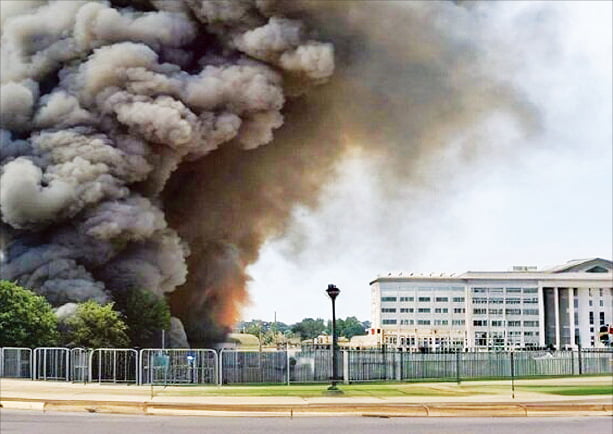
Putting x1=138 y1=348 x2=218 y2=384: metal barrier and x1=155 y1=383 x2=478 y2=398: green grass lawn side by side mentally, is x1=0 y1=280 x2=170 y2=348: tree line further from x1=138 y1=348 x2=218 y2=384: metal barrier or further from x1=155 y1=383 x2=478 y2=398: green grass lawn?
x1=155 y1=383 x2=478 y2=398: green grass lawn

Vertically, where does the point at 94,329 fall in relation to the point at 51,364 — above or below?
above

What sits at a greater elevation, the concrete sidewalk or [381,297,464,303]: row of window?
[381,297,464,303]: row of window

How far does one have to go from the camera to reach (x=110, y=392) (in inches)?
627

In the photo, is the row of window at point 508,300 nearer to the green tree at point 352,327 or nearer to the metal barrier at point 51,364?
the green tree at point 352,327

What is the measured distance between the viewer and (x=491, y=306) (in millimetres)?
42969

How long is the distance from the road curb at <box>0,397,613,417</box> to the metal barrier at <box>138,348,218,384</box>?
622 centimetres

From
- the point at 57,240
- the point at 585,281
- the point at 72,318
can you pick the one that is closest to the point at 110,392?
the point at 72,318

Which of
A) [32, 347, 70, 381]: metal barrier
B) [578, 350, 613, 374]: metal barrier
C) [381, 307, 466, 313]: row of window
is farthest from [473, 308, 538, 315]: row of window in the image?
[32, 347, 70, 381]: metal barrier

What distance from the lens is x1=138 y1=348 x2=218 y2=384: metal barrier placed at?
62.5 feet

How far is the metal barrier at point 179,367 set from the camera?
62.5ft

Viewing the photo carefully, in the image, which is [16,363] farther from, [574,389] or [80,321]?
[574,389]

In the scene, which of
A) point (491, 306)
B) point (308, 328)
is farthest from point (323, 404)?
point (491, 306)

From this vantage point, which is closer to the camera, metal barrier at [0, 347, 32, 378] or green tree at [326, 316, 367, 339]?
metal barrier at [0, 347, 32, 378]

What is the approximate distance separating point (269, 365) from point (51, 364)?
5350 millimetres
